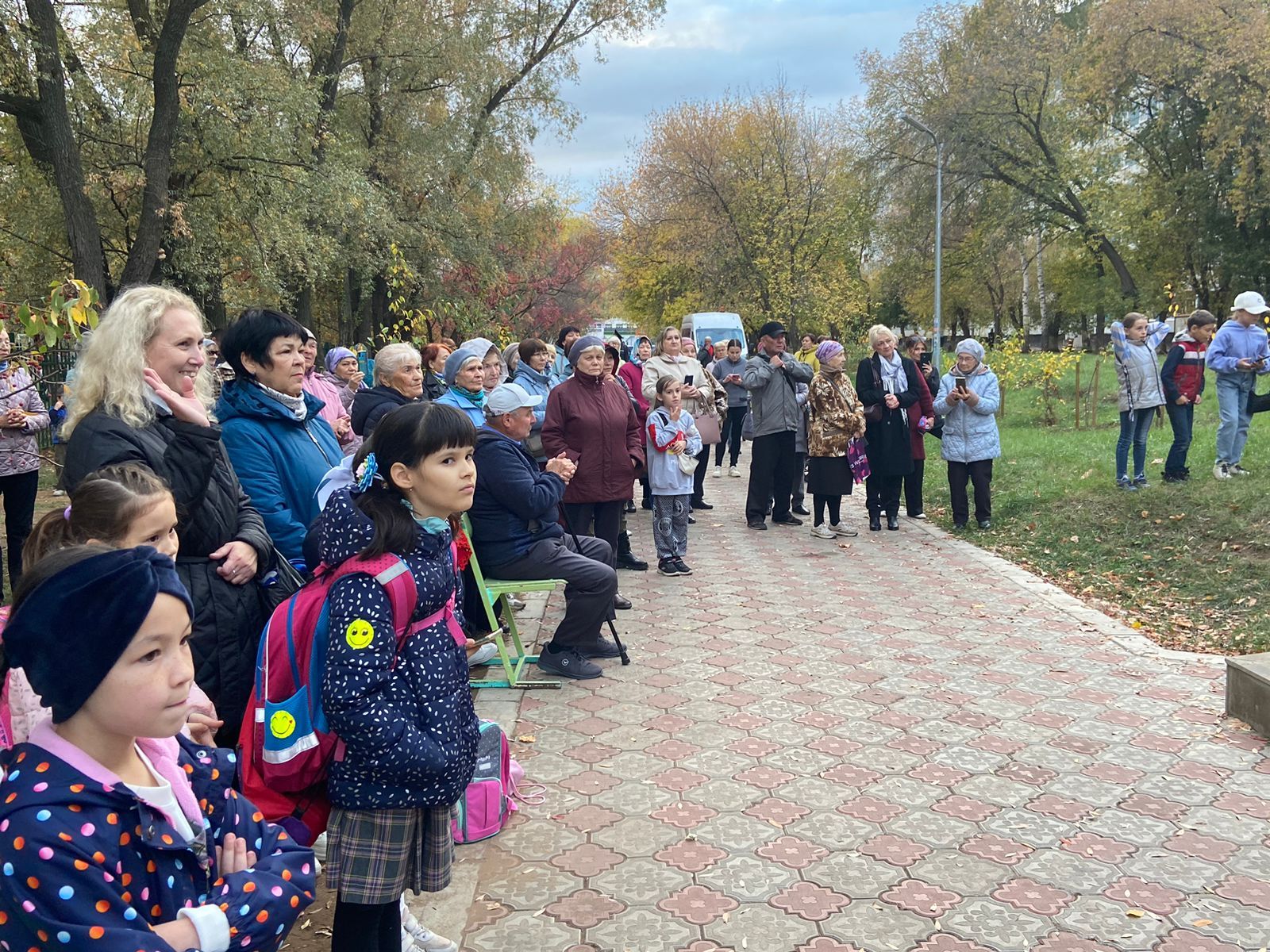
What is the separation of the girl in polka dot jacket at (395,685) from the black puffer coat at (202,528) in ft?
1.67

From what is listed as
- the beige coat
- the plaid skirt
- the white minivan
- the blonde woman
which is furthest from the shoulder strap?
the white minivan

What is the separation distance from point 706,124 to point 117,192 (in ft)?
83.0

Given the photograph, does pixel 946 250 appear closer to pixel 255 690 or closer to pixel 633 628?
pixel 633 628

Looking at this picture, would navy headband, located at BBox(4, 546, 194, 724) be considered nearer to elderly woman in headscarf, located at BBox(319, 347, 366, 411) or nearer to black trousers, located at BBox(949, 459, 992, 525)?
elderly woman in headscarf, located at BBox(319, 347, 366, 411)

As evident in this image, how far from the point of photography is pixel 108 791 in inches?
59.8

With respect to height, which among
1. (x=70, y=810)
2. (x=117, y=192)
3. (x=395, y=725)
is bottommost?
(x=395, y=725)

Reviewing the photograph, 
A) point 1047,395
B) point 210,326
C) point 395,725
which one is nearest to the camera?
point 395,725

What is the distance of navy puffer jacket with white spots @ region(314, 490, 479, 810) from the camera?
7.57ft

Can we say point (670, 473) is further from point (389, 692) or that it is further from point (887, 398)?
point (389, 692)

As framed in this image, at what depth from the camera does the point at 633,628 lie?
6738mm

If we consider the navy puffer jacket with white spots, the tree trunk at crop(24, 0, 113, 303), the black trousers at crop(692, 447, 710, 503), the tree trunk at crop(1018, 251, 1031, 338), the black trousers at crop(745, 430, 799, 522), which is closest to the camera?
the navy puffer jacket with white spots

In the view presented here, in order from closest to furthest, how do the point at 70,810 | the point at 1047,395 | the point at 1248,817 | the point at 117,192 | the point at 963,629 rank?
the point at 70,810 < the point at 1248,817 < the point at 963,629 < the point at 117,192 < the point at 1047,395

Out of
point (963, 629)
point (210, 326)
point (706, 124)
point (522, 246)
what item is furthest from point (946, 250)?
point (963, 629)

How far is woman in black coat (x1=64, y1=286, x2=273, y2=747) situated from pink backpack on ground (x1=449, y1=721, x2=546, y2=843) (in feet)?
3.70
